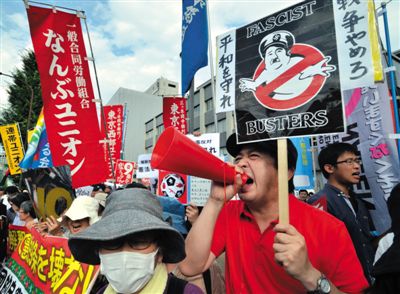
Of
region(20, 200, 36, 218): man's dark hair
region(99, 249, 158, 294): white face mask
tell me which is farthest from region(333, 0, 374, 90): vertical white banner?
region(20, 200, 36, 218): man's dark hair

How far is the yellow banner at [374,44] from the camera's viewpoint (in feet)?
5.13

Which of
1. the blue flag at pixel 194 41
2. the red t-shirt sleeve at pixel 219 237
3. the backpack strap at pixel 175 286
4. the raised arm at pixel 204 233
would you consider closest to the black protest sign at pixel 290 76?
the raised arm at pixel 204 233

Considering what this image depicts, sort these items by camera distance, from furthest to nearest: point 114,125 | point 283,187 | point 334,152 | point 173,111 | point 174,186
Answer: point 114,125, point 173,111, point 174,186, point 334,152, point 283,187

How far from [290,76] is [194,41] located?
4752 mm

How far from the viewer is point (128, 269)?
1.39 meters

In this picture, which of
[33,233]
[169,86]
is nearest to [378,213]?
[33,233]

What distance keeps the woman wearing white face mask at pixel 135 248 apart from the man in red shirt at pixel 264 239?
17cm

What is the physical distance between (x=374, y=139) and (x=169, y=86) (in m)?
62.2

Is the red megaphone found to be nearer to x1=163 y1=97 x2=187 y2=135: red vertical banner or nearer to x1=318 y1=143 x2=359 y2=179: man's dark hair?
x1=318 y1=143 x2=359 y2=179: man's dark hair

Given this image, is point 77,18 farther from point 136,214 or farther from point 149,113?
point 149,113

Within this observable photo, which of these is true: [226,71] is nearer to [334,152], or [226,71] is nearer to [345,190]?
[334,152]

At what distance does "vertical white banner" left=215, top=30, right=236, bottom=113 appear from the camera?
191 cm

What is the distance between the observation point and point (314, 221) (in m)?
1.56

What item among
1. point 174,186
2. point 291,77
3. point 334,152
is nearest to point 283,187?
point 291,77
